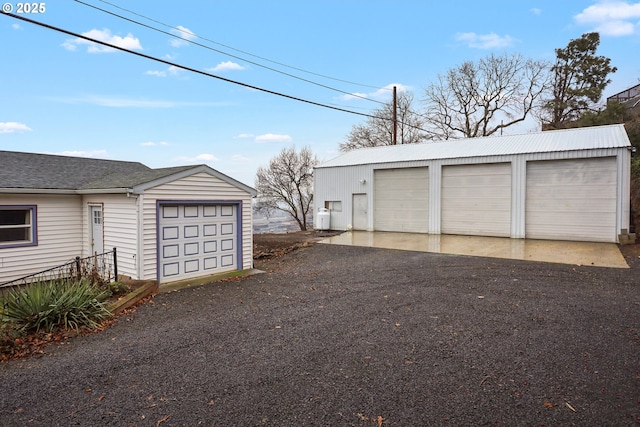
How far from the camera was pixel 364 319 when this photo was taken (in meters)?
6.05

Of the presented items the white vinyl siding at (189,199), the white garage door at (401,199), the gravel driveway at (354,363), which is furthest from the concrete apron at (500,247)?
the white vinyl siding at (189,199)

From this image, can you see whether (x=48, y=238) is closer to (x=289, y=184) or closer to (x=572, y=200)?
(x=572, y=200)

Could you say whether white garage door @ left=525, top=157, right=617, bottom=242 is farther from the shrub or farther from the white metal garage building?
the shrub

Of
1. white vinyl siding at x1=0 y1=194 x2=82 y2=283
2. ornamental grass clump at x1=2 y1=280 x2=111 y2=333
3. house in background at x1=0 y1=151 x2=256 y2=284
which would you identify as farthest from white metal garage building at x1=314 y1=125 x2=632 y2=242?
ornamental grass clump at x1=2 y1=280 x2=111 y2=333

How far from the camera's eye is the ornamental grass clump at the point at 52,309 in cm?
578

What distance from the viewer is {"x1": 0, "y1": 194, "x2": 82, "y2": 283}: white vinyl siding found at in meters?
10.1

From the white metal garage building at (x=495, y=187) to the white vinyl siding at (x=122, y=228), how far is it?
12784mm

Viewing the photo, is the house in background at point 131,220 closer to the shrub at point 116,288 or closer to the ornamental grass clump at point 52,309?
the shrub at point 116,288

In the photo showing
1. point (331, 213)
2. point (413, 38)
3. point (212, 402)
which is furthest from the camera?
point (331, 213)

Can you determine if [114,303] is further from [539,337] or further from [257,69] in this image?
[257,69]

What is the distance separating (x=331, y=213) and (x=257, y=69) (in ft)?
29.2

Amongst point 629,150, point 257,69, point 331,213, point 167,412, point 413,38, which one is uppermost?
point 413,38

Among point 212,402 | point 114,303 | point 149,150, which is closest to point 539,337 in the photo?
point 212,402

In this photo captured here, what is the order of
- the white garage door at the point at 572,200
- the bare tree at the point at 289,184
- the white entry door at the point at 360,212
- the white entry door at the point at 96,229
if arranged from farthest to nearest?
the bare tree at the point at 289,184 < the white entry door at the point at 360,212 < the white garage door at the point at 572,200 < the white entry door at the point at 96,229
